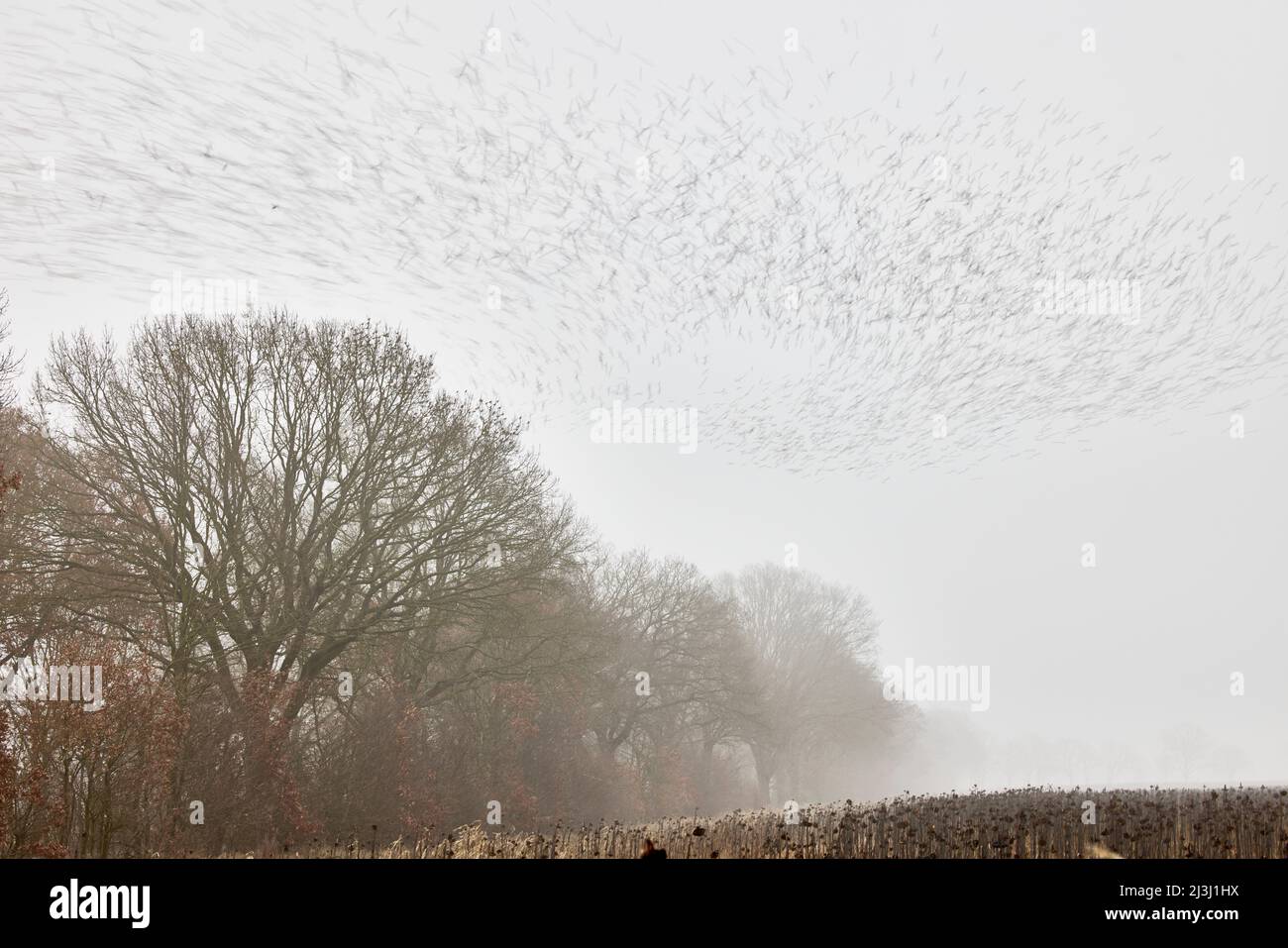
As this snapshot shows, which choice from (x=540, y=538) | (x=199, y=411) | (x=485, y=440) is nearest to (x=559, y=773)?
(x=540, y=538)

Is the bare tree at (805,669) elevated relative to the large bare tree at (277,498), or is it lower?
lower

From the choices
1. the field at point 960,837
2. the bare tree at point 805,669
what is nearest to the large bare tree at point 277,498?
the field at point 960,837

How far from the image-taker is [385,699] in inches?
1051

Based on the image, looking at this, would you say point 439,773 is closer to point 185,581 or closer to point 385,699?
point 385,699

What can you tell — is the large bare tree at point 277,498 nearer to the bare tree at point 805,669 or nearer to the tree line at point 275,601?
the tree line at point 275,601

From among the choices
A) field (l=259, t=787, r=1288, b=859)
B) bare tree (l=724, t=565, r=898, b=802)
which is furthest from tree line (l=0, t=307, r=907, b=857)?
bare tree (l=724, t=565, r=898, b=802)

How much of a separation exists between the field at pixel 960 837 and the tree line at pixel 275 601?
3.50 m

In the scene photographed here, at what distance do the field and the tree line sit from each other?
350 centimetres

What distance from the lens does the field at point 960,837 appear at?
14.8 meters

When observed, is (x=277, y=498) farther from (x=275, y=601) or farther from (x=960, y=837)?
(x=960, y=837)

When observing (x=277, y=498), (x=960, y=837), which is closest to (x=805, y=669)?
(x=277, y=498)

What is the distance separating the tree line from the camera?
18781 millimetres
